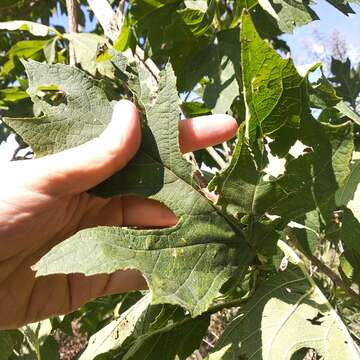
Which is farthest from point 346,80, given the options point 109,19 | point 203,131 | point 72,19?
point 203,131

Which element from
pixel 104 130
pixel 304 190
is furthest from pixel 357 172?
pixel 104 130

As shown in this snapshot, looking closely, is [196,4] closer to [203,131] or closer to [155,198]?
[203,131]

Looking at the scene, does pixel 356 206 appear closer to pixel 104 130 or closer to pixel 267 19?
pixel 104 130

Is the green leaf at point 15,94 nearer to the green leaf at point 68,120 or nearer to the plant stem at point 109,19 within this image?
the plant stem at point 109,19

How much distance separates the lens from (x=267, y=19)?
176 cm

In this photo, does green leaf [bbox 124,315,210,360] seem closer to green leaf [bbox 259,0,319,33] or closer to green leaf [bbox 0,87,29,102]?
green leaf [bbox 259,0,319,33]

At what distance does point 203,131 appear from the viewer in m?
1.15

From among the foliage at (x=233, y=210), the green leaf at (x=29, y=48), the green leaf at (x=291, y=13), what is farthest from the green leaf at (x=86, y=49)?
the foliage at (x=233, y=210)

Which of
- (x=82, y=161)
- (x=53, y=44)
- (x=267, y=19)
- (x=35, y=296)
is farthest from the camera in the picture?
(x=53, y=44)

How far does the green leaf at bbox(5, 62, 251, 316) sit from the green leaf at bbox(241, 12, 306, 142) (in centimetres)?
14

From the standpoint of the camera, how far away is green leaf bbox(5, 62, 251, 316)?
2.81ft

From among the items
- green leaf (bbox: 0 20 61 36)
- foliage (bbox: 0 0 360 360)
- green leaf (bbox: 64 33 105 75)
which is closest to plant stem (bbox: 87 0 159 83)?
green leaf (bbox: 64 33 105 75)

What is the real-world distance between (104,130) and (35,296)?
22.7 inches

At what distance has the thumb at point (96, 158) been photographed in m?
0.96
